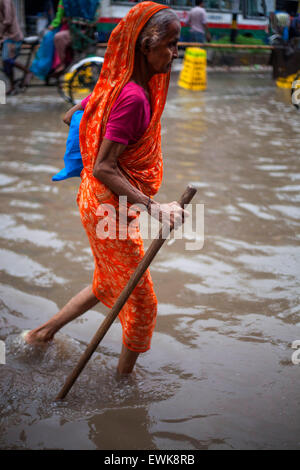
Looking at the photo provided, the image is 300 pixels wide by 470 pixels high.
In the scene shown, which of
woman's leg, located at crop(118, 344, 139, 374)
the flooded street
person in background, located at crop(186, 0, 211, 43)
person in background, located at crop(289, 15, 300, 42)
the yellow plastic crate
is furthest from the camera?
person in background, located at crop(186, 0, 211, 43)

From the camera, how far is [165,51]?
1909 millimetres

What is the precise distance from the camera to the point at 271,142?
24.0 feet

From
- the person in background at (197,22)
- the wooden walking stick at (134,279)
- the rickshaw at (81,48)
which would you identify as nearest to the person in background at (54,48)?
the rickshaw at (81,48)

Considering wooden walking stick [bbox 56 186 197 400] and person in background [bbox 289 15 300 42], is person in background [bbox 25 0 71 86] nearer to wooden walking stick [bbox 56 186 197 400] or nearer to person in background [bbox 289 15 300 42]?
wooden walking stick [bbox 56 186 197 400]

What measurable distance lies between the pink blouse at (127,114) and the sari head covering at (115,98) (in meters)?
0.05

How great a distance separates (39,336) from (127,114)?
4.62 ft

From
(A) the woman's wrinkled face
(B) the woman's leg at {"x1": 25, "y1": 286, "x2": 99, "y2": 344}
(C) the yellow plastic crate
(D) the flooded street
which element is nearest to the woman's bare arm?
(A) the woman's wrinkled face

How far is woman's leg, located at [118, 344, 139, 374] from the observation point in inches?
95.7

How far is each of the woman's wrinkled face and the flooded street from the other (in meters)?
1.56

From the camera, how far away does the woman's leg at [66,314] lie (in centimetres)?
254

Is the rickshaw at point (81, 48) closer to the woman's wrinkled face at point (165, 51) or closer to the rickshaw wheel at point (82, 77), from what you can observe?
the rickshaw wheel at point (82, 77)

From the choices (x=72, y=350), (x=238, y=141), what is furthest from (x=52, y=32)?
(x=72, y=350)

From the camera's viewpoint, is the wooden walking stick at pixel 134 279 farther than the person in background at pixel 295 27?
No
